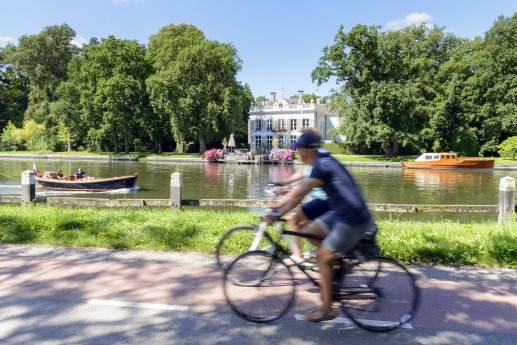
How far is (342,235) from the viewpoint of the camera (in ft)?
12.6

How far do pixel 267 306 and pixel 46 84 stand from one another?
81.1 metres

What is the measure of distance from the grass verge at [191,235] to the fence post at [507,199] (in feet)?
5.45

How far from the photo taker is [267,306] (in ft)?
14.4

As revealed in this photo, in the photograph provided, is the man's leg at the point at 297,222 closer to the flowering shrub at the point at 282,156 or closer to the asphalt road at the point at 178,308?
the asphalt road at the point at 178,308

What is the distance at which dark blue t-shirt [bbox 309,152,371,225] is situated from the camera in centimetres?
378

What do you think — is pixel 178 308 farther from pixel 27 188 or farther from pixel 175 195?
pixel 27 188

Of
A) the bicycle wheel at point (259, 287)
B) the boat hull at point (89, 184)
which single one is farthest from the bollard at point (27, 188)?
the boat hull at point (89, 184)

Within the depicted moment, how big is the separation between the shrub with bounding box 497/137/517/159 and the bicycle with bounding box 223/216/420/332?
48195 millimetres

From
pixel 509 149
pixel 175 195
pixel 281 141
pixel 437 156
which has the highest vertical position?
pixel 281 141

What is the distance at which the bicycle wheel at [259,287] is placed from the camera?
4266mm

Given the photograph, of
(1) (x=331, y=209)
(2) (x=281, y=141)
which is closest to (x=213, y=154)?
(2) (x=281, y=141)

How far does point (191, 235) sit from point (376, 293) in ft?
13.0

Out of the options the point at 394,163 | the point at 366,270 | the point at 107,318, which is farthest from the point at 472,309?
the point at 394,163

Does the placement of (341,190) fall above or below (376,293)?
above
